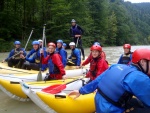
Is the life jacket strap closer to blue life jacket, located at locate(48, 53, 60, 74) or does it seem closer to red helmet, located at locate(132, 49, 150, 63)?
red helmet, located at locate(132, 49, 150, 63)

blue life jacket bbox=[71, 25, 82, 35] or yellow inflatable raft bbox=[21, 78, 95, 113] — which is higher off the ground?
blue life jacket bbox=[71, 25, 82, 35]

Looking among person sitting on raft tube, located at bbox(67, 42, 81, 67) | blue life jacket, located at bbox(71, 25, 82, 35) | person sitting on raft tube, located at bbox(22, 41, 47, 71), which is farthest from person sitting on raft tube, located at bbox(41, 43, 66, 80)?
blue life jacket, located at bbox(71, 25, 82, 35)

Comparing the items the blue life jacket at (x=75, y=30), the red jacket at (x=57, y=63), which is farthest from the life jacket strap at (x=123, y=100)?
the blue life jacket at (x=75, y=30)

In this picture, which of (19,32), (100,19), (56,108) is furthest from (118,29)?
(56,108)

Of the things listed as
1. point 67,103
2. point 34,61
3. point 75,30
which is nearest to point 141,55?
point 67,103

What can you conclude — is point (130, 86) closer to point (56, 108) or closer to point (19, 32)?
point (56, 108)

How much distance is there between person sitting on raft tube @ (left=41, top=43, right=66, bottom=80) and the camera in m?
4.86

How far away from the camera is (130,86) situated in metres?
1.90

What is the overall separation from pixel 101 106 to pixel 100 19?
38667mm

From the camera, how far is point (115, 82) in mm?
2049

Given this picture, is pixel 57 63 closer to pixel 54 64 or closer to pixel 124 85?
pixel 54 64

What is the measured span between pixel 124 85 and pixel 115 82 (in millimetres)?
107

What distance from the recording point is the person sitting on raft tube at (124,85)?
188 cm

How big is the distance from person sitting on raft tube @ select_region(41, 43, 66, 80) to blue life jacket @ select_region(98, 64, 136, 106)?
270 cm
